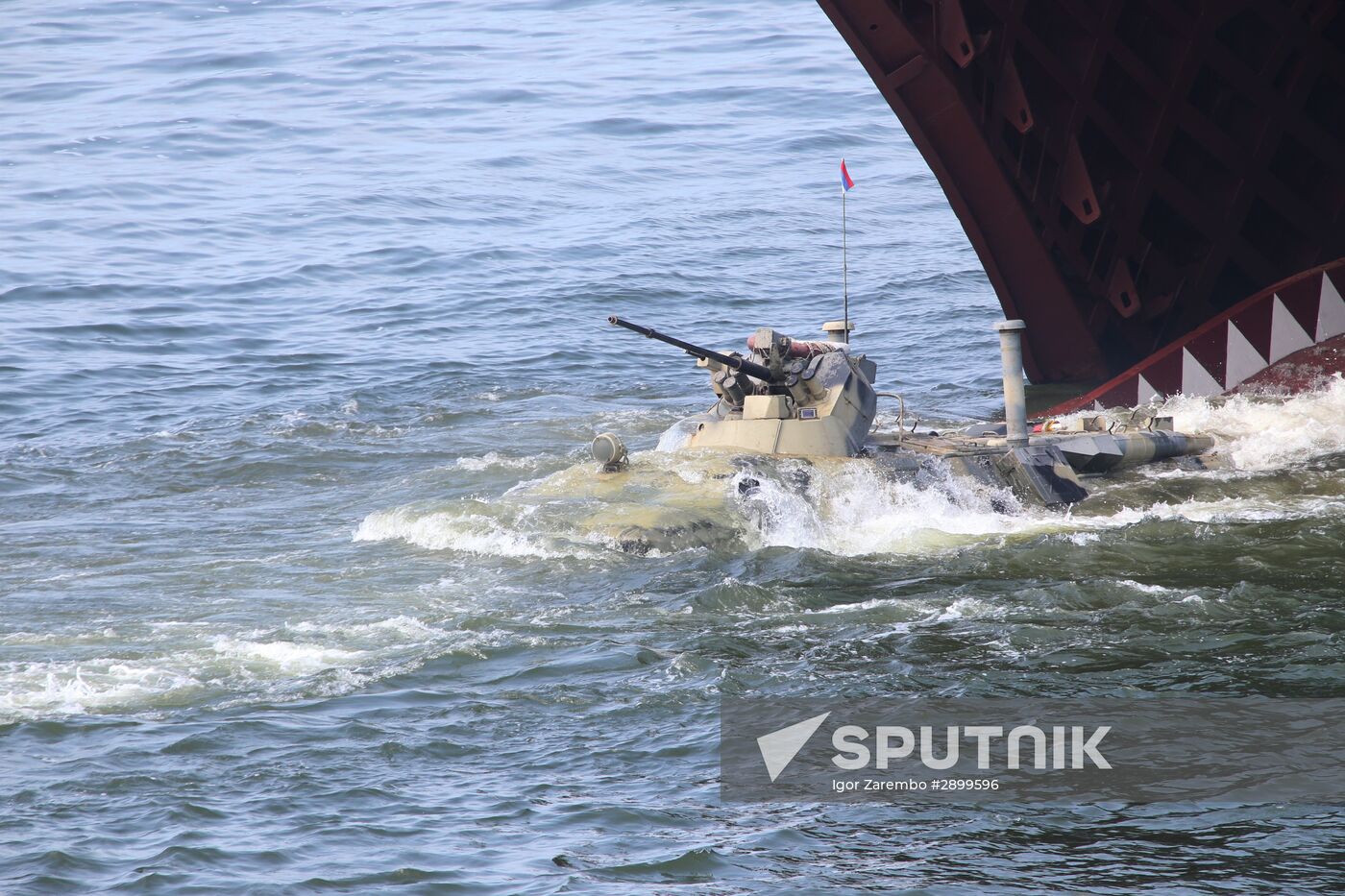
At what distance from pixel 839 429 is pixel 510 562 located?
385cm

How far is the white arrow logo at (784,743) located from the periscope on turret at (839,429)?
5.51 m

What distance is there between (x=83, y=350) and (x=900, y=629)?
18.7 m

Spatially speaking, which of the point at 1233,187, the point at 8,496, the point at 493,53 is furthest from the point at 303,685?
the point at 493,53

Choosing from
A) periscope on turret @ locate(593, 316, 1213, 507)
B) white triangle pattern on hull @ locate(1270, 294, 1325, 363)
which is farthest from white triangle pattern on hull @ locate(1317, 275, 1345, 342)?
periscope on turret @ locate(593, 316, 1213, 507)

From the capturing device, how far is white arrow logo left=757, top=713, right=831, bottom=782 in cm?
1077

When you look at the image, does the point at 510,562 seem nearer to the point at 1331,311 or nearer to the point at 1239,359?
the point at 1239,359

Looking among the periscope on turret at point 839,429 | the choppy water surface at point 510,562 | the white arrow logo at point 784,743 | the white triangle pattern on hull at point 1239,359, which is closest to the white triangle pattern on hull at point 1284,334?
the white triangle pattern on hull at point 1239,359

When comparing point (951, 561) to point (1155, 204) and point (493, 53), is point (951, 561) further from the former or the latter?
point (493, 53)

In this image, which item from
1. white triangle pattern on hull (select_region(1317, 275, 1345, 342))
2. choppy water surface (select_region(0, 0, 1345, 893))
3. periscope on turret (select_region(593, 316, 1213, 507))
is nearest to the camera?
choppy water surface (select_region(0, 0, 1345, 893))

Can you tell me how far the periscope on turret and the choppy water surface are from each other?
0.40 m

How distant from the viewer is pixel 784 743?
11.1m

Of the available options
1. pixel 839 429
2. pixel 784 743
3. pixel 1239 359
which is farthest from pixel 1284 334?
pixel 784 743

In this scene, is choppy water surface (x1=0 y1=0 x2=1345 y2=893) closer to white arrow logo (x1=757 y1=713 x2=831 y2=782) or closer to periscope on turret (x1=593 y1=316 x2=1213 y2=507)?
periscope on turret (x1=593 y1=316 x2=1213 y2=507)

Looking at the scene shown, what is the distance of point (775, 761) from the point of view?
425 inches
